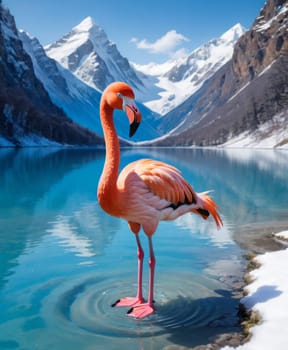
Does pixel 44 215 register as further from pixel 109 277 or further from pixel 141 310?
pixel 141 310

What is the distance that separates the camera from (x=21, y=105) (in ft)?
433

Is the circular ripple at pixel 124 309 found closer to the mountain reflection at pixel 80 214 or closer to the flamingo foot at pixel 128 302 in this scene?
the flamingo foot at pixel 128 302

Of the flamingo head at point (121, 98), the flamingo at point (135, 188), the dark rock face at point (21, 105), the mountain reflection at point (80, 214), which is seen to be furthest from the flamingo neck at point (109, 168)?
the dark rock face at point (21, 105)

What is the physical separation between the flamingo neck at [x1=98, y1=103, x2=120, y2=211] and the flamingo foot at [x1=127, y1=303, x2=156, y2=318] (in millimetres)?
1811

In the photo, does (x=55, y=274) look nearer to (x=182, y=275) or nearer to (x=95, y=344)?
(x=182, y=275)

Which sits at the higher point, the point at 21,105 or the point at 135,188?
the point at 21,105

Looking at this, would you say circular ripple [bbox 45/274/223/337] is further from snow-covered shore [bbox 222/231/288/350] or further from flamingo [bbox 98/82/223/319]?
snow-covered shore [bbox 222/231/288/350]

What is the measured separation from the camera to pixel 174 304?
741 centimetres

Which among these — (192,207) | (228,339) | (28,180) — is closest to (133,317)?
(228,339)

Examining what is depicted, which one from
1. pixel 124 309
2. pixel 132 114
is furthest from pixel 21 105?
pixel 132 114

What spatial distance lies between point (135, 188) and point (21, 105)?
435ft

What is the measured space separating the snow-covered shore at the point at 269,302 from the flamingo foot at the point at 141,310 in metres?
1.50

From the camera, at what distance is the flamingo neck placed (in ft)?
20.5

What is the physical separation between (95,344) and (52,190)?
1988 cm
